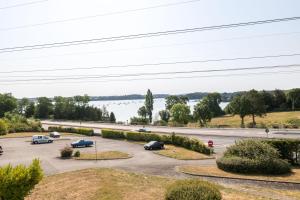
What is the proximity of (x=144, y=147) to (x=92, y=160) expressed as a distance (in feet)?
36.8

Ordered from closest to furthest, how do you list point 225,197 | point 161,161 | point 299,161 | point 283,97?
point 225,197
point 299,161
point 161,161
point 283,97

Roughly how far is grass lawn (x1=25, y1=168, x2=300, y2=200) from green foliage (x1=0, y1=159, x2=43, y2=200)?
4143mm

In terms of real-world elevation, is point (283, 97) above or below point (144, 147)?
above

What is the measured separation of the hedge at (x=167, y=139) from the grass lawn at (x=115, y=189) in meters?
17.2

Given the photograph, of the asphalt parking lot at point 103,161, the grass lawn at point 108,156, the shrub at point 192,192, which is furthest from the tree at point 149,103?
the shrub at point 192,192

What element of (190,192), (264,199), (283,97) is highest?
(283,97)

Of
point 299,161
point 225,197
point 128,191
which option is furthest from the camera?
point 299,161

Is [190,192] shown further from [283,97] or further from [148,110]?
[148,110]

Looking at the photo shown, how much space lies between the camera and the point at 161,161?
3706cm

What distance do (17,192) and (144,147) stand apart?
104ft

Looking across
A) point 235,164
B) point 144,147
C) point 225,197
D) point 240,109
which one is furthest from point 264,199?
point 240,109

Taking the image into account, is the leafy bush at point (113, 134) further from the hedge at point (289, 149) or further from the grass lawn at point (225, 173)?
the hedge at point (289, 149)

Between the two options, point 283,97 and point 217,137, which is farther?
point 283,97

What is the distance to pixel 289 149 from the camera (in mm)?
33812
